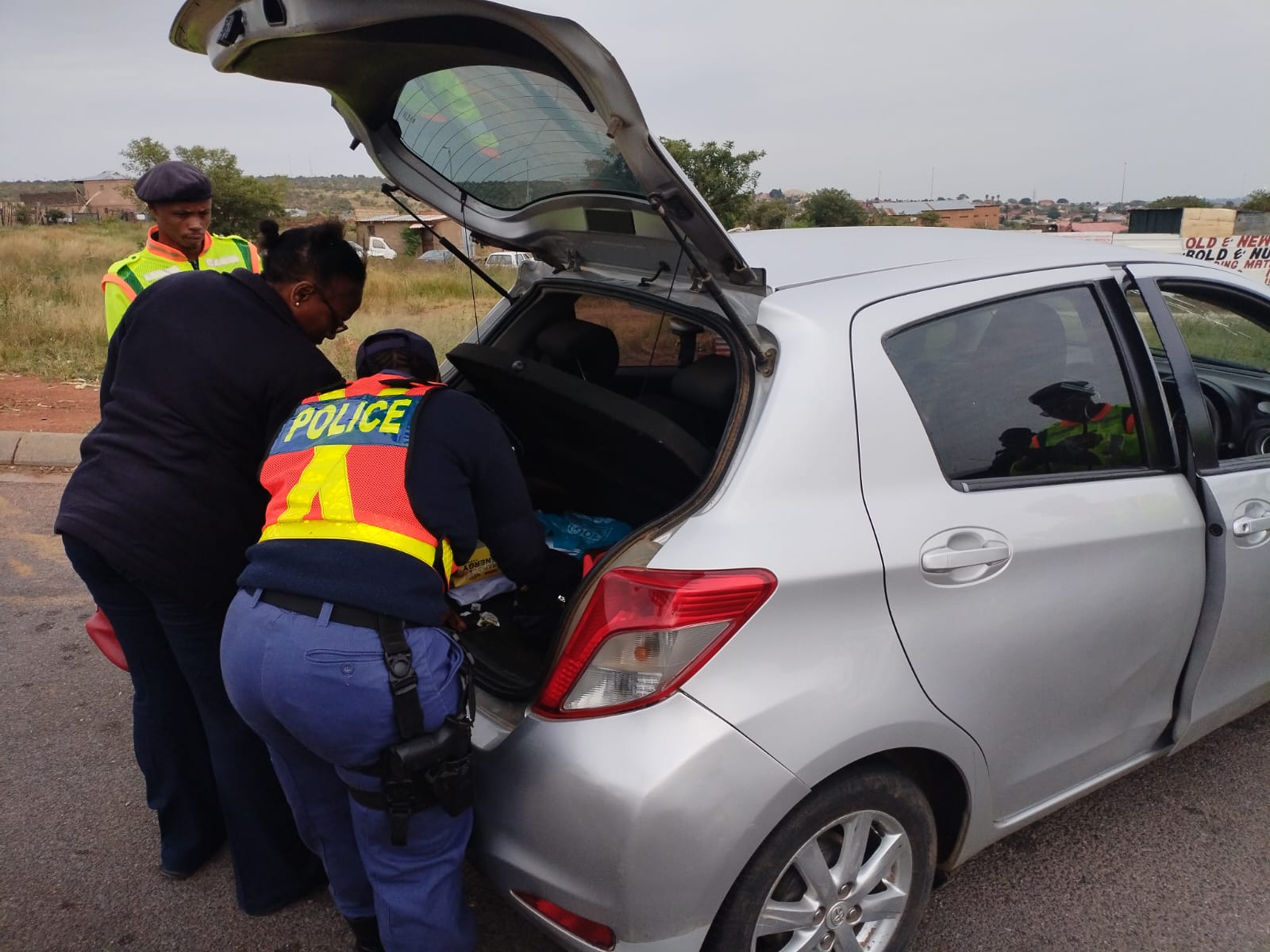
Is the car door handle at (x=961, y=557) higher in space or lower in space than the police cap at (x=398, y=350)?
lower

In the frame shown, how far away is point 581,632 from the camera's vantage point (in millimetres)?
1723

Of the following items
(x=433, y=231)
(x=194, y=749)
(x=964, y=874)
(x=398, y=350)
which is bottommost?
(x=964, y=874)

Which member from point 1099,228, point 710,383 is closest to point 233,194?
point 1099,228

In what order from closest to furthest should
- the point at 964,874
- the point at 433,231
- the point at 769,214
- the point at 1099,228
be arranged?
→ the point at 964,874, the point at 433,231, the point at 769,214, the point at 1099,228

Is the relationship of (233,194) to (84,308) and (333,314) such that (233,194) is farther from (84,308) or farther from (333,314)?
(333,314)

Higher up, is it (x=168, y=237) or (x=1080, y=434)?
(x=168, y=237)

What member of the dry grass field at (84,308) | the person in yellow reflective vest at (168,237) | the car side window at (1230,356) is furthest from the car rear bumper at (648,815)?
the person in yellow reflective vest at (168,237)

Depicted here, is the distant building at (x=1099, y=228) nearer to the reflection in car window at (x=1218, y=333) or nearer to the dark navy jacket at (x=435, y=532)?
the reflection in car window at (x=1218, y=333)

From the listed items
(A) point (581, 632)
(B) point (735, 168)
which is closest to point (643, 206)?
(A) point (581, 632)

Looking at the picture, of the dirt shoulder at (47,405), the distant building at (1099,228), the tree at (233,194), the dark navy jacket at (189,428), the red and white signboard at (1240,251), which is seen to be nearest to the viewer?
the dark navy jacket at (189,428)

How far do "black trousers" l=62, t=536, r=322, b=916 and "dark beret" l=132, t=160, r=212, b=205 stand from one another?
73.9 inches

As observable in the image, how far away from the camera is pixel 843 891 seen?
1.92 m

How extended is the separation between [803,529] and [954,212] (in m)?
28.9

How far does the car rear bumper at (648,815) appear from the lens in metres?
1.59
